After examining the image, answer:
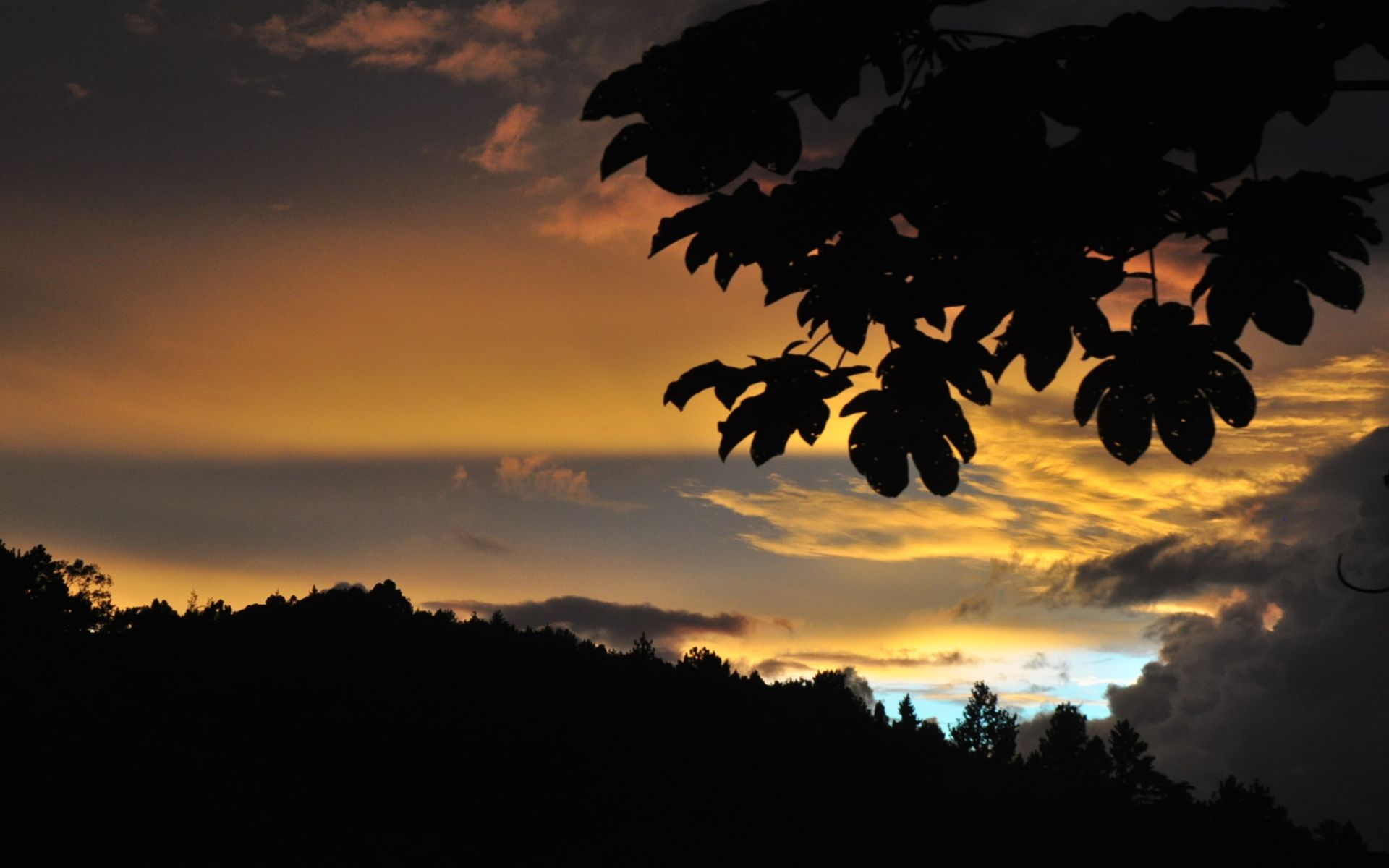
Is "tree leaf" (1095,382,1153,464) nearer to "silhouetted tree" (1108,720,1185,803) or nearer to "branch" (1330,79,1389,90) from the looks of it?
"branch" (1330,79,1389,90)

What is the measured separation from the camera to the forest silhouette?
68.8 meters

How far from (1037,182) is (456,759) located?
83.2 meters

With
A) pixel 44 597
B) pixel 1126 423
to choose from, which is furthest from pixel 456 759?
pixel 1126 423

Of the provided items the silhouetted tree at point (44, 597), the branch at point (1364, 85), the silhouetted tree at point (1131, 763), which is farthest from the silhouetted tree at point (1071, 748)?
the branch at point (1364, 85)

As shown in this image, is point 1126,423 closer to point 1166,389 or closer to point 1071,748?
point 1166,389

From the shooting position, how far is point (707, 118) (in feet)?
10.6

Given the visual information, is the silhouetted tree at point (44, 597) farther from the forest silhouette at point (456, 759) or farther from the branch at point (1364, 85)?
the branch at point (1364, 85)

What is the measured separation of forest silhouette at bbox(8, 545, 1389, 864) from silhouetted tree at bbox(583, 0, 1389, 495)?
7017cm

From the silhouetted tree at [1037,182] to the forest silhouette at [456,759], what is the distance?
7017 cm

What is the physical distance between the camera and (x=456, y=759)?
80.2 metres

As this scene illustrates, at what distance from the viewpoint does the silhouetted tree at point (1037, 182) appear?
3191mm

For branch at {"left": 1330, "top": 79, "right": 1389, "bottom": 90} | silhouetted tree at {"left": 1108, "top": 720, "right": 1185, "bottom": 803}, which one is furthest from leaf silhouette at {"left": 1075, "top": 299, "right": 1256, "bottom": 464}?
silhouetted tree at {"left": 1108, "top": 720, "right": 1185, "bottom": 803}

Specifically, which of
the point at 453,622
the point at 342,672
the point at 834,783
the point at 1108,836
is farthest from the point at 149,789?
the point at 1108,836

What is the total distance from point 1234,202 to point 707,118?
5.76 ft
